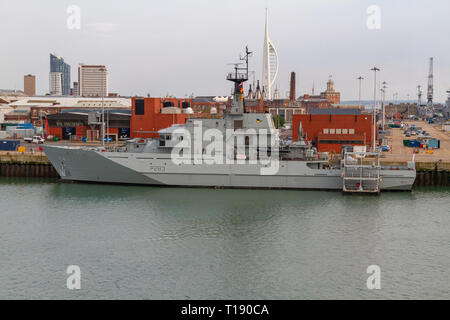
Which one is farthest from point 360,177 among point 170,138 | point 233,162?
point 170,138

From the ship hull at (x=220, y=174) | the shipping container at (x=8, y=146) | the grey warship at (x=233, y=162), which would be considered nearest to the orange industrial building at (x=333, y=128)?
the grey warship at (x=233, y=162)

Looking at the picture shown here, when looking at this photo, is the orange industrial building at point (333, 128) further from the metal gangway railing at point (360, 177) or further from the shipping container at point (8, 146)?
the shipping container at point (8, 146)

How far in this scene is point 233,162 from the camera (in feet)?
88.6

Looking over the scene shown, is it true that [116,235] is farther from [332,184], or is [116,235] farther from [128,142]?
[332,184]

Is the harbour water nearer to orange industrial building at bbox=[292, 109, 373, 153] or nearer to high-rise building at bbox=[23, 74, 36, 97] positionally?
orange industrial building at bbox=[292, 109, 373, 153]

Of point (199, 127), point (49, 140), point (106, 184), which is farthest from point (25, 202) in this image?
point (49, 140)

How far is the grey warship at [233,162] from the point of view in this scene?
26984mm

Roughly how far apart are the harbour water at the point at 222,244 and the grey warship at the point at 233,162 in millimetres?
1046

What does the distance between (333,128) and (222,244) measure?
25320 millimetres

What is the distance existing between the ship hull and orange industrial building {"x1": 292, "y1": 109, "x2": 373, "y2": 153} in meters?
12.1

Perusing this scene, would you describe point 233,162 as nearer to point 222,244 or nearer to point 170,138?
point 170,138

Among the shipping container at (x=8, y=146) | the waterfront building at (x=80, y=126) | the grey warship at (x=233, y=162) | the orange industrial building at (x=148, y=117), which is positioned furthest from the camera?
the waterfront building at (x=80, y=126)

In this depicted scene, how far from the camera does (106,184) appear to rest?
2827 centimetres

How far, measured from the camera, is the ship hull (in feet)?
88.6
